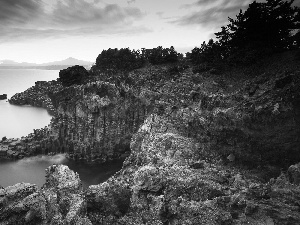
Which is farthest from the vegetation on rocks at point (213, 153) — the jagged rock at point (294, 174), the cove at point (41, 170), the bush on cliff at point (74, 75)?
the bush on cliff at point (74, 75)

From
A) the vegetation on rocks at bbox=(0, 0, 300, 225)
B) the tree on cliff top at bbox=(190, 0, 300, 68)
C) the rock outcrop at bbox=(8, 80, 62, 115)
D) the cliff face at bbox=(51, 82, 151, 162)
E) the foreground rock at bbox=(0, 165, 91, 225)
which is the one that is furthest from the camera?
the rock outcrop at bbox=(8, 80, 62, 115)

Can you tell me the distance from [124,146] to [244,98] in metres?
33.2

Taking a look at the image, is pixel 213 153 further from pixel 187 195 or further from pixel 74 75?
pixel 74 75

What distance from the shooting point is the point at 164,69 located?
5409 centimetres

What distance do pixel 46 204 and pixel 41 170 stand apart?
35.0m

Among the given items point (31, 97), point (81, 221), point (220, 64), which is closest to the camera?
point (81, 221)

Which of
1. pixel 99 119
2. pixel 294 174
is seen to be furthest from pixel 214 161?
pixel 99 119

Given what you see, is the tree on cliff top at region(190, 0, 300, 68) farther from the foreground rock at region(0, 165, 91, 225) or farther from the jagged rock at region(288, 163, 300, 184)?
the foreground rock at region(0, 165, 91, 225)

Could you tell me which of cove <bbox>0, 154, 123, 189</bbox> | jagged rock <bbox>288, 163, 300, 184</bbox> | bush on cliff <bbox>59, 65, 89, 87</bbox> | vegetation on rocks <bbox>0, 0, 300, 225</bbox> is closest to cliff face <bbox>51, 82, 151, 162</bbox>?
bush on cliff <bbox>59, 65, 89, 87</bbox>

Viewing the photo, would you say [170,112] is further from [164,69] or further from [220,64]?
[164,69]

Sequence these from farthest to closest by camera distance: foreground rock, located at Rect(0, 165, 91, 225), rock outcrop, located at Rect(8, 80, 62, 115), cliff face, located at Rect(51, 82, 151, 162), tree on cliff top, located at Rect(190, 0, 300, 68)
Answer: rock outcrop, located at Rect(8, 80, 62, 115), cliff face, located at Rect(51, 82, 151, 162), tree on cliff top, located at Rect(190, 0, 300, 68), foreground rock, located at Rect(0, 165, 91, 225)

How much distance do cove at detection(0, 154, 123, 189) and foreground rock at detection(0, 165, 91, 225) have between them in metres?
23.6

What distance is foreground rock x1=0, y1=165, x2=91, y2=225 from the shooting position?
17.4 m

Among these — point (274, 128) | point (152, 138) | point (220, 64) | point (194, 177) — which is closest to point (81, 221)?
point (194, 177)
